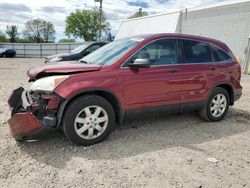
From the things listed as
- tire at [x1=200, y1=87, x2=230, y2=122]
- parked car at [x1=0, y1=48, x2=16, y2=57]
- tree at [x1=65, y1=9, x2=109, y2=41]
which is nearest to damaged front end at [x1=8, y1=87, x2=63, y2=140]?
tire at [x1=200, y1=87, x2=230, y2=122]

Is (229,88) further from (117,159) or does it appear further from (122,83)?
(117,159)

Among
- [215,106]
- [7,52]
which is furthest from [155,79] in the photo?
[7,52]

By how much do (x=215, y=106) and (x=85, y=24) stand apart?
64.8 m

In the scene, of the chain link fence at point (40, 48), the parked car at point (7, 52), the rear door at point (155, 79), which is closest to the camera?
the rear door at point (155, 79)

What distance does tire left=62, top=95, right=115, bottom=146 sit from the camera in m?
3.66

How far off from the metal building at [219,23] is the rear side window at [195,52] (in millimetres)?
11493

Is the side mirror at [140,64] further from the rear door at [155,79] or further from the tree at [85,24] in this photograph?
the tree at [85,24]

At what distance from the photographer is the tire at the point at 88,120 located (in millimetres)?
3658

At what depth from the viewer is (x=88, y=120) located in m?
3.80

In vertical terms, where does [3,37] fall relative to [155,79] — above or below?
above

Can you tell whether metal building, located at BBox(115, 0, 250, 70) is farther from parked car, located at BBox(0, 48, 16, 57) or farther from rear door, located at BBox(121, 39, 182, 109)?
parked car, located at BBox(0, 48, 16, 57)

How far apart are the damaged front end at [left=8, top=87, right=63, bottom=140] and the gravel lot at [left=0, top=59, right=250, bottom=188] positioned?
0.36m

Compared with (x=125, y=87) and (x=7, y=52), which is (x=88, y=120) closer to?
(x=125, y=87)

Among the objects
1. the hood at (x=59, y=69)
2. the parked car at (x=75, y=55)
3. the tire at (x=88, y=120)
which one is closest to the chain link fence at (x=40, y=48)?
the parked car at (x=75, y=55)
